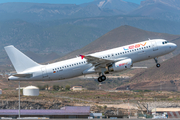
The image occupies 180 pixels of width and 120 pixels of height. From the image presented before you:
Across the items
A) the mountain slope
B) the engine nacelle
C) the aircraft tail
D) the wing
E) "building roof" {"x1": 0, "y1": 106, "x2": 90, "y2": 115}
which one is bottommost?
"building roof" {"x1": 0, "y1": 106, "x2": 90, "y2": 115}

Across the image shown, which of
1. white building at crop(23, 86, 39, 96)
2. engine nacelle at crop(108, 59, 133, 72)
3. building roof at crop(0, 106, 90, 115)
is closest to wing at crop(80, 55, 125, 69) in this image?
engine nacelle at crop(108, 59, 133, 72)

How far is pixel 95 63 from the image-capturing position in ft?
200

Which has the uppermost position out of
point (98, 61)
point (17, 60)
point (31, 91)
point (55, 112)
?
point (17, 60)

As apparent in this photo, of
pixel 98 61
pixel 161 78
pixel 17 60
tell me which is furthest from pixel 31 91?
pixel 161 78

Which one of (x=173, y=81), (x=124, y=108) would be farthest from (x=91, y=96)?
(x=173, y=81)

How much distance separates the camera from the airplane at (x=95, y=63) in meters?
60.8

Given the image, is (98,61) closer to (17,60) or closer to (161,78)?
(17,60)

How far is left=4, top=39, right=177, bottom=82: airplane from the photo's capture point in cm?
6084

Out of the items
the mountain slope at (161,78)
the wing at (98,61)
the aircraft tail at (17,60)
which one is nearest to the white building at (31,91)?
the aircraft tail at (17,60)

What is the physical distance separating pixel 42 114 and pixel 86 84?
68.2 m

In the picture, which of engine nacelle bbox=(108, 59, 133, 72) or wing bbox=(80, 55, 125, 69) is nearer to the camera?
wing bbox=(80, 55, 125, 69)

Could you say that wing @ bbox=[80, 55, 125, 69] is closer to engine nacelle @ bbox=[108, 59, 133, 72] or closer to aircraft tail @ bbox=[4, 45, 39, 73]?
engine nacelle @ bbox=[108, 59, 133, 72]

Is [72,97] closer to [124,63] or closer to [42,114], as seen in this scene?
[42,114]

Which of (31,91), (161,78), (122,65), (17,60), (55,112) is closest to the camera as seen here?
(122,65)
